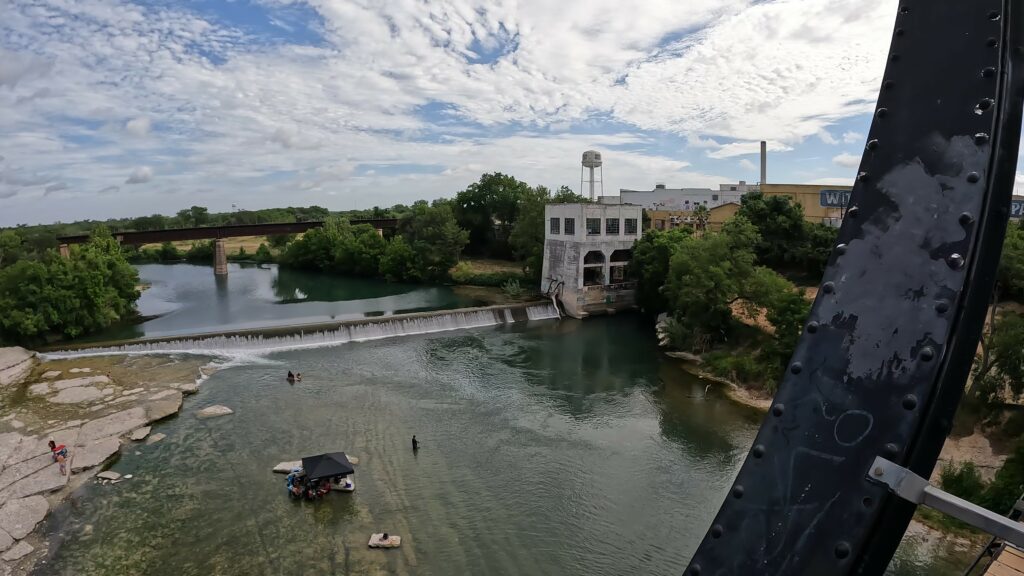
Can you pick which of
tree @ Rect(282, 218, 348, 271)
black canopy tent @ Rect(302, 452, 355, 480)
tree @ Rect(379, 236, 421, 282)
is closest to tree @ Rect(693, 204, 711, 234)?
tree @ Rect(379, 236, 421, 282)

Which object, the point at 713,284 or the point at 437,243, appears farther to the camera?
the point at 437,243

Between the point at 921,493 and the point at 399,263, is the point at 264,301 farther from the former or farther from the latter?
the point at 921,493

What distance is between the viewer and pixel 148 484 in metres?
15.3

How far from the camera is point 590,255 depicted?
3953 centimetres

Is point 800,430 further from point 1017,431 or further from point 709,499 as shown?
point 1017,431

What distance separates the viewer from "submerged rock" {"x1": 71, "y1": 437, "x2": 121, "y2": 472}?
16125 mm

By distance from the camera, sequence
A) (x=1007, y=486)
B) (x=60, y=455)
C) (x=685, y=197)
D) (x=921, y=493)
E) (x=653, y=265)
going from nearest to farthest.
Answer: (x=921, y=493) → (x=1007, y=486) → (x=60, y=455) → (x=653, y=265) → (x=685, y=197)

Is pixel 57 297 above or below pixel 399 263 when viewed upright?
above

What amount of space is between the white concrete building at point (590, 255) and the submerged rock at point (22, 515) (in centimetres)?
2749

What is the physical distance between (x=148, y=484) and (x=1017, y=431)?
22.6m

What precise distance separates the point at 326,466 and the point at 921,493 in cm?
1491

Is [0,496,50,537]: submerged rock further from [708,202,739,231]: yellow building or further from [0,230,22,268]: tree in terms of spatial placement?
[708,202,739,231]: yellow building

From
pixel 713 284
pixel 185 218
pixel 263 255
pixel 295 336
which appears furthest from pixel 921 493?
pixel 185 218

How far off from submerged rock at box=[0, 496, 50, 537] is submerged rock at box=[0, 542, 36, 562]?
0.35 m
